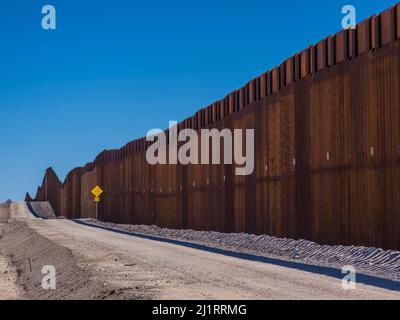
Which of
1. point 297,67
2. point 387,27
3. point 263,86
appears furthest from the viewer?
point 263,86

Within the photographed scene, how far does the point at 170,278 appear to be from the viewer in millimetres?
13680

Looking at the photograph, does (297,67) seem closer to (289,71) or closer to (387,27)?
(289,71)

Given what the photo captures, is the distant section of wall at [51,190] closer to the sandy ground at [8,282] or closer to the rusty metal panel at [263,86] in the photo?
the sandy ground at [8,282]

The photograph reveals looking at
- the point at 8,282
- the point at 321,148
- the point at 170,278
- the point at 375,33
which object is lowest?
the point at 8,282

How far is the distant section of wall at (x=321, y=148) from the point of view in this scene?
18.6 metres

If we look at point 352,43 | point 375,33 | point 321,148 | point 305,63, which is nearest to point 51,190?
point 305,63

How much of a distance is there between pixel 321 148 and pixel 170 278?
981cm

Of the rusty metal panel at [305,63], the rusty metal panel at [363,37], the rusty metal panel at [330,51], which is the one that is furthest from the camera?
the rusty metal panel at [305,63]

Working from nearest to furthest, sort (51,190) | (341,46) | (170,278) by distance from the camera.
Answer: (170,278), (341,46), (51,190)

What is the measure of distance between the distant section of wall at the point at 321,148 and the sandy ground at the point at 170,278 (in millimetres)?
3702

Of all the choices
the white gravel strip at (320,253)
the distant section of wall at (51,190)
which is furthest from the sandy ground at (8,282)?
the distant section of wall at (51,190)
